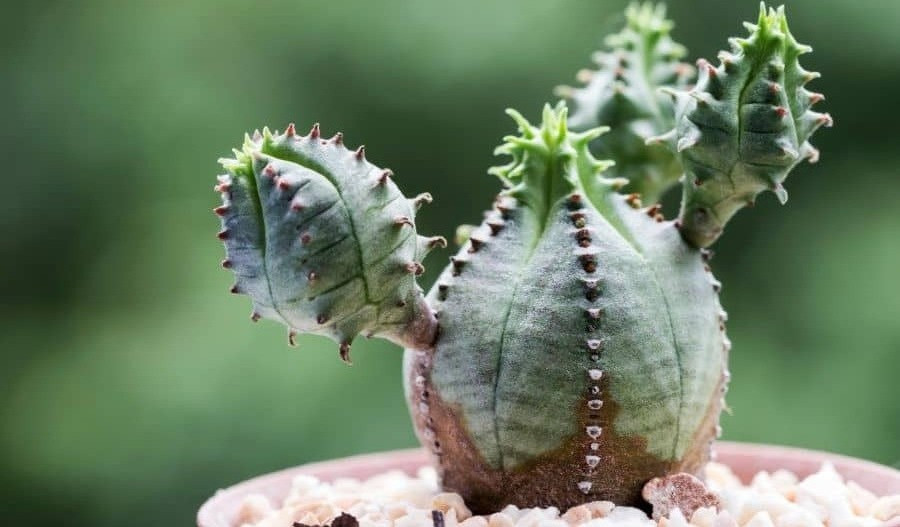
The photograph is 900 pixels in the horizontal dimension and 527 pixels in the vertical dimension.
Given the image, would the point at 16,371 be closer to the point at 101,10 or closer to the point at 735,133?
the point at 101,10

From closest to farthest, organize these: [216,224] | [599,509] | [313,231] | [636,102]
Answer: [313,231] < [599,509] < [636,102] < [216,224]

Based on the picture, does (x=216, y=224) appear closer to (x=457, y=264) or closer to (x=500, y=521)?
(x=457, y=264)

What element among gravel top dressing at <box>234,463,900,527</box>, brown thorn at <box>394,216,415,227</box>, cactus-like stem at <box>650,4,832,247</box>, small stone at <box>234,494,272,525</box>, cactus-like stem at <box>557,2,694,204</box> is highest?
cactus-like stem at <box>557,2,694,204</box>

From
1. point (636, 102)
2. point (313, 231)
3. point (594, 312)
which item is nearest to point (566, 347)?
point (594, 312)

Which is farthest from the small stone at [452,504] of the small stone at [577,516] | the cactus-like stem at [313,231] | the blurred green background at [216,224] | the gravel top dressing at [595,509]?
the blurred green background at [216,224]

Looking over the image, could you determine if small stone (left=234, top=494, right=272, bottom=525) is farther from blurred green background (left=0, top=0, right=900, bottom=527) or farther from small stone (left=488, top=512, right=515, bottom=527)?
blurred green background (left=0, top=0, right=900, bottom=527)

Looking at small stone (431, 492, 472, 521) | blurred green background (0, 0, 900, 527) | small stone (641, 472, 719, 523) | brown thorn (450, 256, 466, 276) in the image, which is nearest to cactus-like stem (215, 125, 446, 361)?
brown thorn (450, 256, 466, 276)

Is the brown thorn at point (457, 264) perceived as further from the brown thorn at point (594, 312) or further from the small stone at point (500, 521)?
the small stone at point (500, 521)

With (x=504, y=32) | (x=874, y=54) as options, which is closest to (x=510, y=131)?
(x=504, y=32)
